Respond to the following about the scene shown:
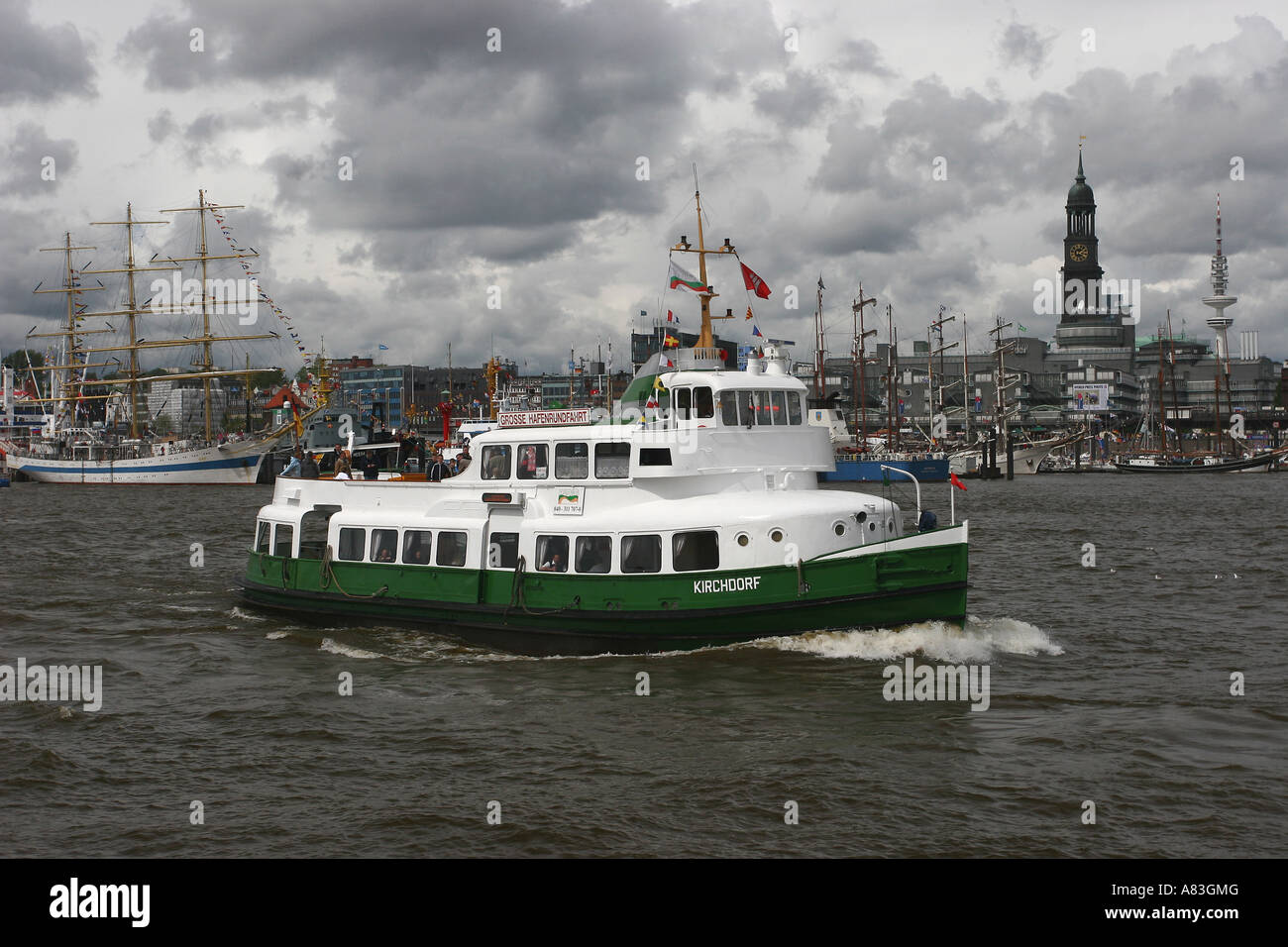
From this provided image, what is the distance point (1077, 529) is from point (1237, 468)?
80012mm

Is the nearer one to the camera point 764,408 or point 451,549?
point 764,408

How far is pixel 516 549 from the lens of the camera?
21922mm

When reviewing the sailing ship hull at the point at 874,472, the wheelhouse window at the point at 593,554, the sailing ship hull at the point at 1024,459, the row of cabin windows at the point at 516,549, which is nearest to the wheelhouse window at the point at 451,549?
the row of cabin windows at the point at 516,549

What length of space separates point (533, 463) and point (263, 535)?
26.8 ft

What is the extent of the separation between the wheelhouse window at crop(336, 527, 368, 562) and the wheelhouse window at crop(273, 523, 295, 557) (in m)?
1.85

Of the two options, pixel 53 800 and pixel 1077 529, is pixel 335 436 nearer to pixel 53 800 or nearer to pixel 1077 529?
pixel 1077 529

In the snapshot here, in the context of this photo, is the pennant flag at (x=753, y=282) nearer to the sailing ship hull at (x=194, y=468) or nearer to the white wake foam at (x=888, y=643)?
the white wake foam at (x=888, y=643)

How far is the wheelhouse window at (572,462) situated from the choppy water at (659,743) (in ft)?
11.9

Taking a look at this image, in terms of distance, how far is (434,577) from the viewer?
22.4 meters

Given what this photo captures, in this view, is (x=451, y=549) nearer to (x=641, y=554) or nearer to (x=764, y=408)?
(x=641, y=554)

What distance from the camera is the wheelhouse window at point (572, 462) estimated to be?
2152 cm

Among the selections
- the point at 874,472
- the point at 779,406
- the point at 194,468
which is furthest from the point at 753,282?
the point at 194,468
